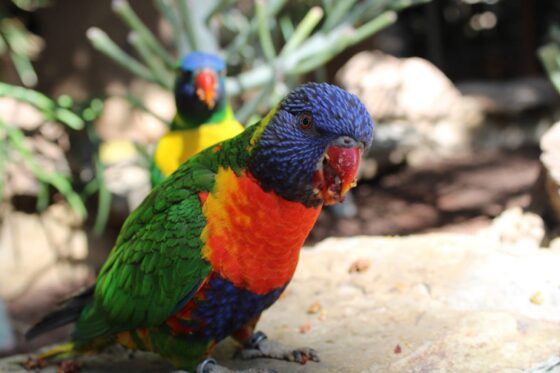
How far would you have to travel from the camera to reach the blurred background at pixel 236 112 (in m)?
4.25

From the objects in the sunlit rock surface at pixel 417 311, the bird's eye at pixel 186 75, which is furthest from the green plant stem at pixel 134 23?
the sunlit rock surface at pixel 417 311

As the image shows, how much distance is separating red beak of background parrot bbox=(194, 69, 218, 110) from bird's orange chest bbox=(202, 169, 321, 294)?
1.36 meters

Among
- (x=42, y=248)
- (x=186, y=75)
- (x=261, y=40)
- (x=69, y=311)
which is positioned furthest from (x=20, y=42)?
(x=69, y=311)

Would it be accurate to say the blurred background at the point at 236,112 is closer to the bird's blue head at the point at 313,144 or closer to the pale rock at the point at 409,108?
the pale rock at the point at 409,108

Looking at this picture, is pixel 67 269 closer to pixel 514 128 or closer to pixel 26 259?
pixel 26 259

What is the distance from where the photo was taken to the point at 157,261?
2.05 m

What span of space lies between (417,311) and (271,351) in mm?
631

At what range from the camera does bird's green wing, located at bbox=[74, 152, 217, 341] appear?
1.98 metres

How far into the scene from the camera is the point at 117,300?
7.22 feet

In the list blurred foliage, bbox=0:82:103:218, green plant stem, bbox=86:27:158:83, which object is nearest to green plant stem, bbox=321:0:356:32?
green plant stem, bbox=86:27:158:83

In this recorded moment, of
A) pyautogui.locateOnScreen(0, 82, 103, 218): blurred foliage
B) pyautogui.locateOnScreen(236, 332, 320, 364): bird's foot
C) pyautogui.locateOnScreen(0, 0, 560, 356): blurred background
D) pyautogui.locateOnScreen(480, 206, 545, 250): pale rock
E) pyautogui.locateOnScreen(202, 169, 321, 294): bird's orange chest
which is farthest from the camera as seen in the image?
pyautogui.locateOnScreen(0, 0, 560, 356): blurred background

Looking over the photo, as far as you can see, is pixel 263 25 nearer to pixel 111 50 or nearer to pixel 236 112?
pixel 236 112

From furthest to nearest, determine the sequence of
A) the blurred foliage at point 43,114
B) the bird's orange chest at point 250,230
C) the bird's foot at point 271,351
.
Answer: the blurred foliage at point 43,114 → the bird's foot at point 271,351 → the bird's orange chest at point 250,230

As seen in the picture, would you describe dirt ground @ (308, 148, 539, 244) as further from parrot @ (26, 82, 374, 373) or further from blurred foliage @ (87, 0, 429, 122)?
parrot @ (26, 82, 374, 373)
